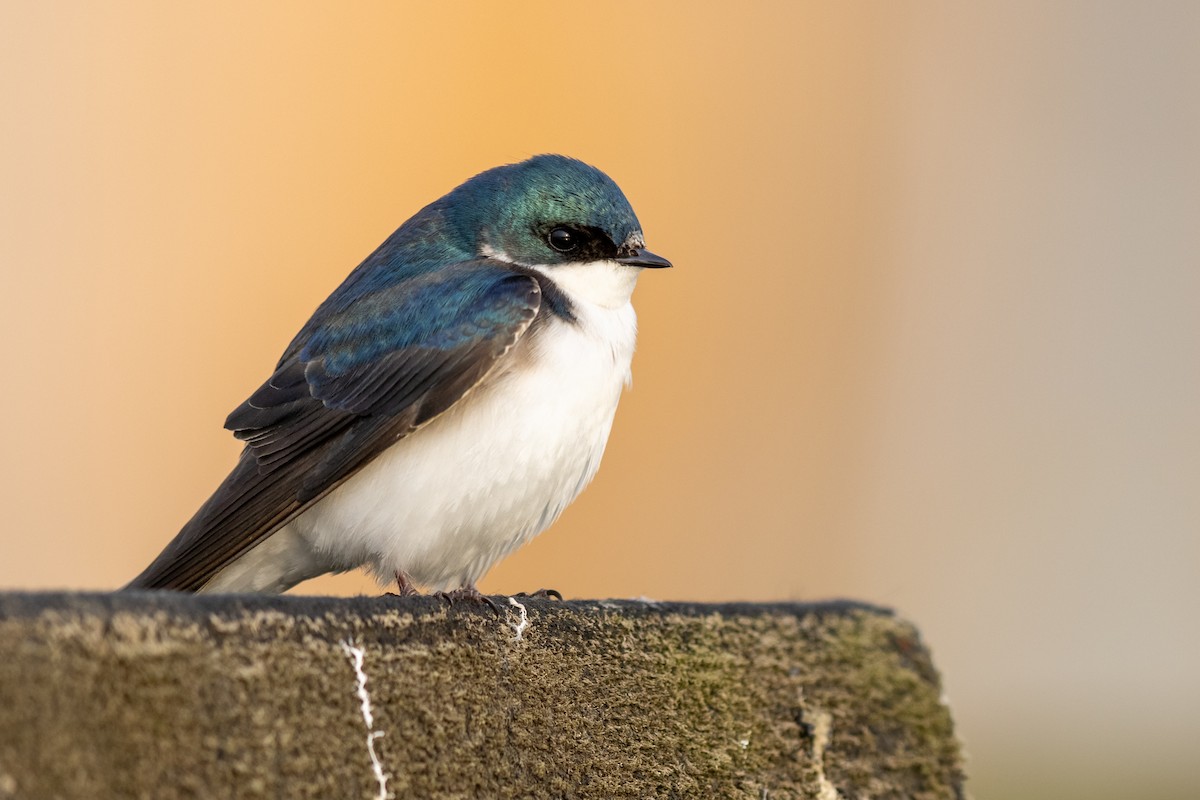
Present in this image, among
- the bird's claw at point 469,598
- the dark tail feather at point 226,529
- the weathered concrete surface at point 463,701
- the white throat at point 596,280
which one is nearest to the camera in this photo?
the weathered concrete surface at point 463,701

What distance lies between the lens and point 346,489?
7.30 ft

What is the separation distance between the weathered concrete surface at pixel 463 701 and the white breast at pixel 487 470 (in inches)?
13.5

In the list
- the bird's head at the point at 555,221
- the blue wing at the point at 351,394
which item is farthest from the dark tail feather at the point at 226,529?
the bird's head at the point at 555,221

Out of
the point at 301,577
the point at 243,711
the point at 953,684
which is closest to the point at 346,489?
the point at 301,577

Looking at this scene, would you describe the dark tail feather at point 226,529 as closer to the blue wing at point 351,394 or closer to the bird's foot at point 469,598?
the blue wing at point 351,394

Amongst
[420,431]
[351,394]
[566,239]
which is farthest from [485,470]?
[566,239]

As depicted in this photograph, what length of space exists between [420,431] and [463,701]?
2.25ft

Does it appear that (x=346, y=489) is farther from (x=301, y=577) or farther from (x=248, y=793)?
(x=248, y=793)

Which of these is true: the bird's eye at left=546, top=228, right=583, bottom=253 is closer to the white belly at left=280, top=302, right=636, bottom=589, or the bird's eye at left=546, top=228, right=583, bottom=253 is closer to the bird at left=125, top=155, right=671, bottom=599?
the bird at left=125, top=155, right=671, bottom=599

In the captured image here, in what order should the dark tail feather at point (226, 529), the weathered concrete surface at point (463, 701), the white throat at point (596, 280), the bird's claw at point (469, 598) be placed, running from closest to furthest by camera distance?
the weathered concrete surface at point (463, 701) < the bird's claw at point (469, 598) < the dark tail feather at point (226, 529) < the white throat at point (596, 280)

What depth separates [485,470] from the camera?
84.7 inches

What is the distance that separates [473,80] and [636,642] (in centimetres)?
444

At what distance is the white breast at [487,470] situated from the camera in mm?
2164

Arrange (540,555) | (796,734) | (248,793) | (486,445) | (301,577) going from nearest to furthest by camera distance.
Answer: (248,793)
(796,734)
(486,445)
(301,577)
(540,555)
